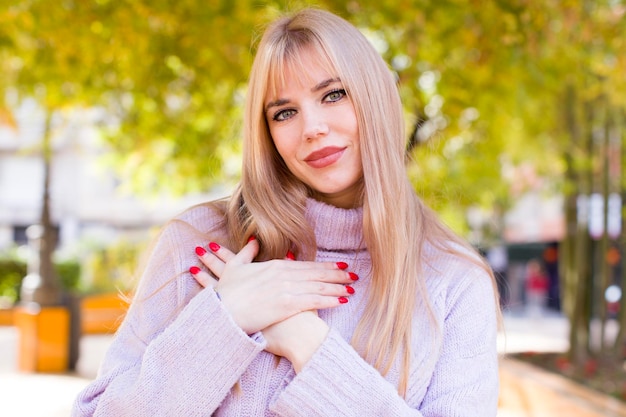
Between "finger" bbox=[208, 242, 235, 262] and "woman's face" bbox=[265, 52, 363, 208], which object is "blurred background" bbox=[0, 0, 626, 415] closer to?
"finger" bbox=[208, 242, 235, 262]

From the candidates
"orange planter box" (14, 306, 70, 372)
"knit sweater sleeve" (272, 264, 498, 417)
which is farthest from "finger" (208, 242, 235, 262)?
"orange planter box" (14, 306, 70, 372)

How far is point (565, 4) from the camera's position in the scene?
588cm

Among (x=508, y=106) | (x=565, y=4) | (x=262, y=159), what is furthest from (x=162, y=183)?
(x=262, y=159)

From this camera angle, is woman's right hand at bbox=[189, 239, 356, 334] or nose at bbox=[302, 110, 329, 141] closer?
woman's right hand at bbox=[189, 239, 356, 334]

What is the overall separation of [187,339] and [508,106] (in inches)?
294

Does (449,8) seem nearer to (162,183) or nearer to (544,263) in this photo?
(162,183)

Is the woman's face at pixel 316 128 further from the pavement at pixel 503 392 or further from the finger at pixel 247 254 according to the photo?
the pavement at pixel 503 392

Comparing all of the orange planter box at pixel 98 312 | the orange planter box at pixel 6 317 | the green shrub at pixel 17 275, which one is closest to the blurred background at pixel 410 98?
the orange planter box at pixel 98 312

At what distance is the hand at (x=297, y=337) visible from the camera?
199 centimetres

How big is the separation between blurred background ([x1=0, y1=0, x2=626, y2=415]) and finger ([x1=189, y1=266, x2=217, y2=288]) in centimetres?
45

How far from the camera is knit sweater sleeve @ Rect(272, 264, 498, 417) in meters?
1.94

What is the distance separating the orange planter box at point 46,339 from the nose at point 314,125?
1021cm

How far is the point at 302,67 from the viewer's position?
2131 millimetres

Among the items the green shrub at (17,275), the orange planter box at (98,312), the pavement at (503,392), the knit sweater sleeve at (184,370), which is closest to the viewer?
the knit sweater sleeve at (184,370)
